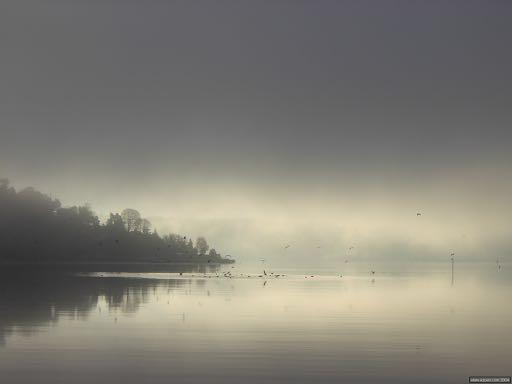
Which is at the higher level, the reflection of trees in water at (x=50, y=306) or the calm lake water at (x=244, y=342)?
the reflection of trees in water at (x=50, y=306)

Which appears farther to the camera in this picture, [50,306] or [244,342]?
[50,306]

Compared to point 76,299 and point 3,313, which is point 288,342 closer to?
point 3,313

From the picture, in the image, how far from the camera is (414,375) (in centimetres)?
2642

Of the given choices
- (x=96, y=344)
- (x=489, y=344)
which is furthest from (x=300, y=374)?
(x=489, y=344)

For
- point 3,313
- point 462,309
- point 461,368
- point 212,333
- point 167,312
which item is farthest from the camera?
point 462,309

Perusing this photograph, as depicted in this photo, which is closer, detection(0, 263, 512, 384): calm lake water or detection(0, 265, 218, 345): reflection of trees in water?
detection(0, 263, 512, 384): calm lake water

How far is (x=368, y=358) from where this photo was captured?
30312mm

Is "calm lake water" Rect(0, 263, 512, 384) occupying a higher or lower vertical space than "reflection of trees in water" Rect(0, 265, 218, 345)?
lower

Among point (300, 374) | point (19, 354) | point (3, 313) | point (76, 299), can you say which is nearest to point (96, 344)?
point (19, 354)

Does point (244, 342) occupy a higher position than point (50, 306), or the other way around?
point (50, 306)

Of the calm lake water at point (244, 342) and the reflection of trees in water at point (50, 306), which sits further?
the reflection of trees in water at point (50, 306)

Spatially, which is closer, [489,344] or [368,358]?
[368,358]

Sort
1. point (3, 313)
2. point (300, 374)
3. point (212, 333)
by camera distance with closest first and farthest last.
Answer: point (300, 374), point (212, 333), point (3, 313)

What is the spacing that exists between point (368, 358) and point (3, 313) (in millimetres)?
27381
